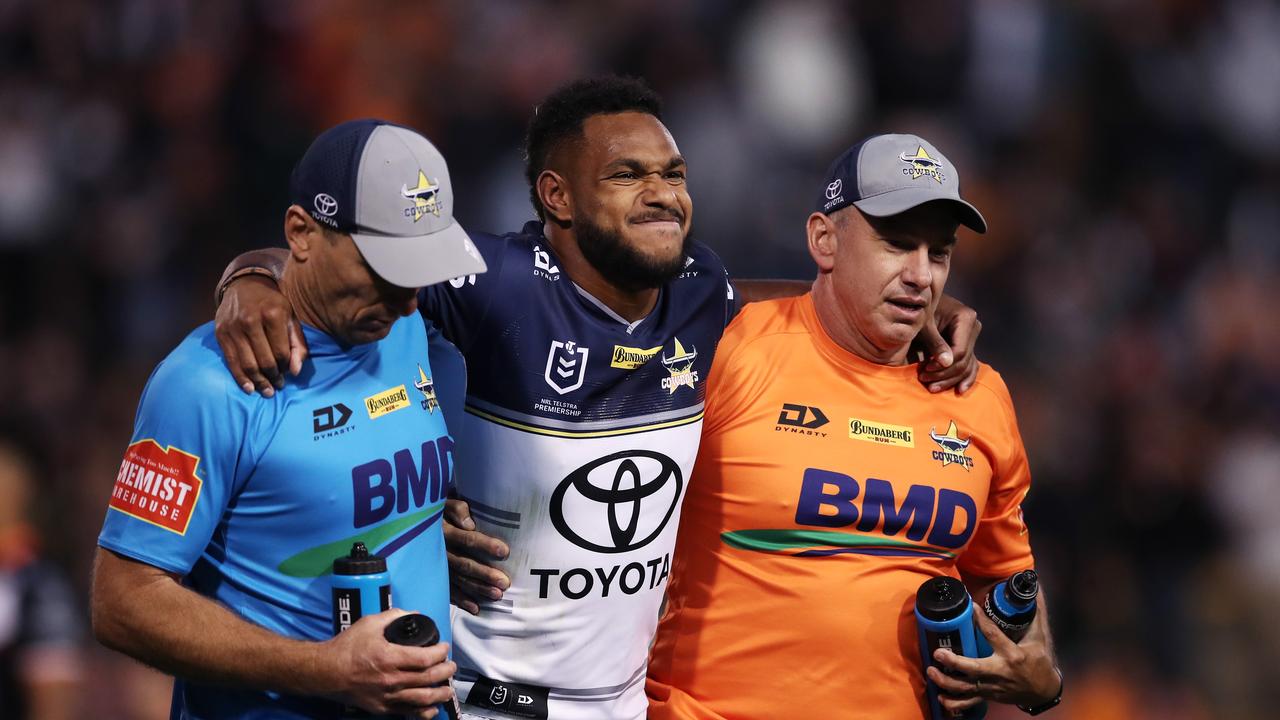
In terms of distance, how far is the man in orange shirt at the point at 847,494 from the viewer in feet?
17.4

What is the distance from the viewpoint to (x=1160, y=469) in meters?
10.6

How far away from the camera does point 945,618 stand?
5117 millimetres

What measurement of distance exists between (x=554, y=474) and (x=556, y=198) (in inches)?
35.1

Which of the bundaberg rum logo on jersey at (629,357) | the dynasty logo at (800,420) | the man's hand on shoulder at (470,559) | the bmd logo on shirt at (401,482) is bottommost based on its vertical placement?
the man's hand on shoulder at (470,559)

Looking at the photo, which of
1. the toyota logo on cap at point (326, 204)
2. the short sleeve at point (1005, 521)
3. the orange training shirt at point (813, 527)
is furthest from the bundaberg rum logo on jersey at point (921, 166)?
the toyota logo on cap at point (326, 204)

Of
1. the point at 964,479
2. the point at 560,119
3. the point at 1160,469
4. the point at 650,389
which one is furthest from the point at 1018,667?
the point at 1160,469

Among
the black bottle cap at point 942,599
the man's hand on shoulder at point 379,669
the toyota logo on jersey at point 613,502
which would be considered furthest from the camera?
the black bottle cap at point 942,599

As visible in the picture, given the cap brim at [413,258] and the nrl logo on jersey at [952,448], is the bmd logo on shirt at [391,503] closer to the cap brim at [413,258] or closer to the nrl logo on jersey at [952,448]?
the cap brim at [413,258]

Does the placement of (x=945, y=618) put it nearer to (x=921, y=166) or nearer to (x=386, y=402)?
(x=921, y=166)

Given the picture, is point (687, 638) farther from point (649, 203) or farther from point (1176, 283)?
point (1176, 283)

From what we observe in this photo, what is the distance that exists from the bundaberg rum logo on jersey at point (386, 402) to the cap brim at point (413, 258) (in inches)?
15.3

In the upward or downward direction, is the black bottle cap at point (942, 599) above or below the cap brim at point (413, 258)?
below

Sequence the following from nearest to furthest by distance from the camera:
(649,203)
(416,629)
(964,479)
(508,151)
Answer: (416,629) → (649,203) → (964,479) → (508,151)

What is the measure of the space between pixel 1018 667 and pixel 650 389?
1545 mm
